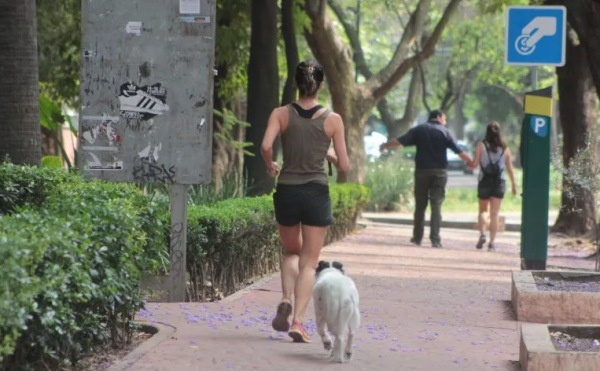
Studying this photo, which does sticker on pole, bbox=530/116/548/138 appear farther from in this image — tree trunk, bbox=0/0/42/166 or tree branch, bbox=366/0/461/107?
tree branch, bbox=366/0/461/107

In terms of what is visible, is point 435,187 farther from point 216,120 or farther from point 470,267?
point 216,120

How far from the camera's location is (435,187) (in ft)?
62.7

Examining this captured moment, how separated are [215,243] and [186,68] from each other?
69.4 inches

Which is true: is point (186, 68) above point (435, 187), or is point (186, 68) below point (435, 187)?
above

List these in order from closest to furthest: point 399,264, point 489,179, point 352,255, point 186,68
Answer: point 186,68 → point 399,264 → point 352,255 → point 489,179

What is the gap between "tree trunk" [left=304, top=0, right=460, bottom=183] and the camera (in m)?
23.5

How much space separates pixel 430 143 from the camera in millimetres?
18969

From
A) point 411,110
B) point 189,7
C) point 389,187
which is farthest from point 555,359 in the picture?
point 411,110

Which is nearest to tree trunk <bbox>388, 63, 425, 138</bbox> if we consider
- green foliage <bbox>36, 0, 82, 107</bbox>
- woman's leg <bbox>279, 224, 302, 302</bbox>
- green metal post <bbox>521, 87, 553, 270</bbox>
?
green foliage <bbox>36, 0, 82, 107</bbox>

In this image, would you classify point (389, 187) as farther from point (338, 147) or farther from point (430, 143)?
point (338, 147)

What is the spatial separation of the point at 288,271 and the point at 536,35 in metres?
6.14

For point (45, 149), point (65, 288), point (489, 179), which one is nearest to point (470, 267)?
point (489, 179)

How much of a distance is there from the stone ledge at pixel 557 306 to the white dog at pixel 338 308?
2879mm

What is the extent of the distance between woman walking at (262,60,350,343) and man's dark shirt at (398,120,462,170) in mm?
10510
